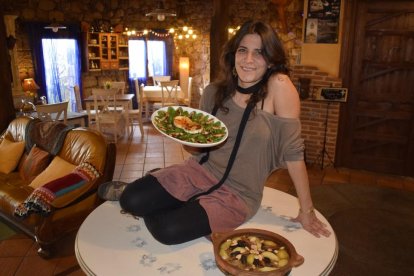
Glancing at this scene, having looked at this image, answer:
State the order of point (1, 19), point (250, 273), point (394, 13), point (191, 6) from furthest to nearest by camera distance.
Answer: point (191, 6)
point (394, 13)
point (1, 19)
point (250, 273)

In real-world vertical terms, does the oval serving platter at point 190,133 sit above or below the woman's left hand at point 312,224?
above

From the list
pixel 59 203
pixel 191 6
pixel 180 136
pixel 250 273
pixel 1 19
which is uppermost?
pixel 191 6

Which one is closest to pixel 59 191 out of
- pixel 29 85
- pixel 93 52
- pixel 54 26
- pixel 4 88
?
pixel 4 88

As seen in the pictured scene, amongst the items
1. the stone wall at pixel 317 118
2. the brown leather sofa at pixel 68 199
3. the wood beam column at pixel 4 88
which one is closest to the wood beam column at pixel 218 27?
the stone wall at pixel 317 118

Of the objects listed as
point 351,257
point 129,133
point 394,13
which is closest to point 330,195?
point 351,257

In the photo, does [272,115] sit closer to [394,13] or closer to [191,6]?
[394,13]

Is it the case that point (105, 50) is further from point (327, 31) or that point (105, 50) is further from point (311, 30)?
point (327, 31)

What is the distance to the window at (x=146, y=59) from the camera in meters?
8.05

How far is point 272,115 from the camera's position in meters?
1.48

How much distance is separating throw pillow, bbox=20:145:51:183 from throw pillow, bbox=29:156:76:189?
0.42ft

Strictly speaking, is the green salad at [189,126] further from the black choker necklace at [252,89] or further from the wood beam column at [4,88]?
the wood beam column at [4,88]

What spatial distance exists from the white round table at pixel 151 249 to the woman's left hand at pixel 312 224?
0.08 ft

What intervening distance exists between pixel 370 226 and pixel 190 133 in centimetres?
220

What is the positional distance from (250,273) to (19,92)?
19.2ft
